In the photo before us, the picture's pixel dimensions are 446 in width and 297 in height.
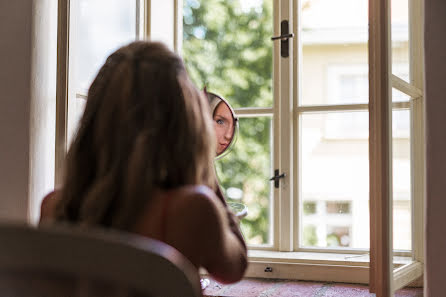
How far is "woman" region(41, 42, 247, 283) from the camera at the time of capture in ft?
3.29

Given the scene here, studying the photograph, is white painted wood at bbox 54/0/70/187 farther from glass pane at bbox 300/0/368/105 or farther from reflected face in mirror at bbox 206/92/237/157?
glass pane at bbox 300/0/368/105

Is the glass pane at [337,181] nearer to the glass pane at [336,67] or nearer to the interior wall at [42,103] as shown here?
the glass pane at [336,67]

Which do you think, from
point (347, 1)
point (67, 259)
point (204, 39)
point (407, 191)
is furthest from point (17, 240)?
point (204, 39)

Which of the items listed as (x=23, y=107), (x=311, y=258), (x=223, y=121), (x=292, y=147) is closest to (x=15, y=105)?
(x=23, y=107)

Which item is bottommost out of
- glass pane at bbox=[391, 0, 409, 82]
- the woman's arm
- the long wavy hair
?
the woman's arm

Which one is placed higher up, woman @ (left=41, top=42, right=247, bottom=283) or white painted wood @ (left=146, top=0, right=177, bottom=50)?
white painted wood @ (left=146, top=0, right=177, bottom=50)

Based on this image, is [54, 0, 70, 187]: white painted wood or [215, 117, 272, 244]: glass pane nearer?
[54, 0, 70, 187]: white painted wood

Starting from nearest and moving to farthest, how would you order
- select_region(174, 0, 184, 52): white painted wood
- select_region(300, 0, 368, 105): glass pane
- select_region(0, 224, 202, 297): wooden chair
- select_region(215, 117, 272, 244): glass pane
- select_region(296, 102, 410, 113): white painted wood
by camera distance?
select_region(0, 224, 202, 297): wooden chair, select_region(296, 102, 410, 113): white painted wood, select_region(174, 0, 184, 52): white painted wood, select_region(300, 0, 368, 105): glass pane, select_region(215, 117, 272, 244): glass pane

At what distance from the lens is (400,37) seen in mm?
2297

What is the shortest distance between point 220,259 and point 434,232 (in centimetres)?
110

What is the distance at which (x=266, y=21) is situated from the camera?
8.88 meters

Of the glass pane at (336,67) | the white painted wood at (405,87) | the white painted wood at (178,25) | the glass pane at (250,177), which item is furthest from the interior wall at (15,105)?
the glass pane at (250,177)

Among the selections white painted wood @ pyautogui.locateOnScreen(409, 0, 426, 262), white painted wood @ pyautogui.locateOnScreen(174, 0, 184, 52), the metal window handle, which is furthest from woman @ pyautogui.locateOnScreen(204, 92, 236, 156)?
white painted wood @ pyautogui.locateOnScreen(174, 0, 184, 52)

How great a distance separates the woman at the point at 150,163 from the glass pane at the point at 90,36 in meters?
1.08
